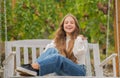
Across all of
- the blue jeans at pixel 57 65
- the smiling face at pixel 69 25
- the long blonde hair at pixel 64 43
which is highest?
the smiling face at pixel 69 25

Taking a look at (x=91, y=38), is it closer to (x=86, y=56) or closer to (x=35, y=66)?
(x=86, y=56)

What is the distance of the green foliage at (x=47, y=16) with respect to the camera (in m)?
5.51

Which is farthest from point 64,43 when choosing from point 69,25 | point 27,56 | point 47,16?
point 47,16

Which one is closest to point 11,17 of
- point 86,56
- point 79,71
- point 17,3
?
point 17,3

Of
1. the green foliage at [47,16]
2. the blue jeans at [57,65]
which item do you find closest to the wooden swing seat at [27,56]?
the blue jeans at [57,65]

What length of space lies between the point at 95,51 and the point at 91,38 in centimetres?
138

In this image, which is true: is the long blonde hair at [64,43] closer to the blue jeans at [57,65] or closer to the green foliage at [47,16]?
the blue jeans at [57,65]

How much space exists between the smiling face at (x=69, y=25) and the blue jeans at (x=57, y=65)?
0.37 m

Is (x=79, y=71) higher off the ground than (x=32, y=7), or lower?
lower

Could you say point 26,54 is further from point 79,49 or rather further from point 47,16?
point 47,16

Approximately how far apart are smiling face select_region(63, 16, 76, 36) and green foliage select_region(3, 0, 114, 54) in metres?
1.28

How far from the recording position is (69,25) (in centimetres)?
418

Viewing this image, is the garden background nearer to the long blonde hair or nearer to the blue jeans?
the long blonde hair

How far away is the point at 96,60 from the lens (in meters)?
4.25
